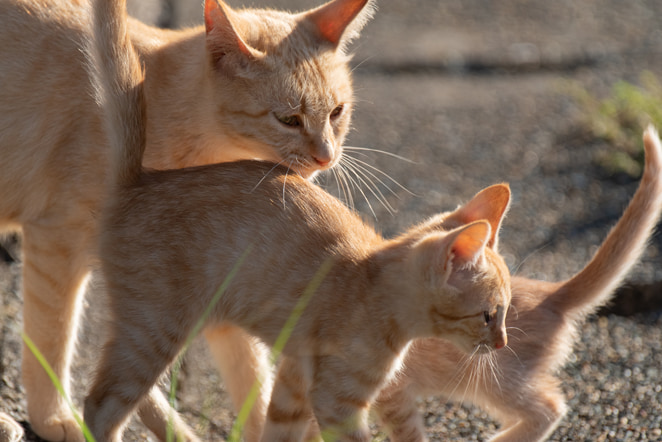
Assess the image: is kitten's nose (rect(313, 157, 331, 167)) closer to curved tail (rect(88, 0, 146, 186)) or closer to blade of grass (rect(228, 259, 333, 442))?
blade of grass (rect(228, 259, 333, 442))

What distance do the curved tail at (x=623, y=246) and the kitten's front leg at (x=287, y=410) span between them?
3.47 ft

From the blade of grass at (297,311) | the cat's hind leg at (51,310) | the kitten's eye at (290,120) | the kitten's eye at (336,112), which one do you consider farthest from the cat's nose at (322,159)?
the cat's hind leg at (51,310)

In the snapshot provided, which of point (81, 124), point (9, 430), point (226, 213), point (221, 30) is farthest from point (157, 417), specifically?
point (221, 30)

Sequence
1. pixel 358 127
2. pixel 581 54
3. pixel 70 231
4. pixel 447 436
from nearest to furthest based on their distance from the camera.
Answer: pixel 70 231 < pixel 447 436 < pixel 358 127 < pixel 581 54

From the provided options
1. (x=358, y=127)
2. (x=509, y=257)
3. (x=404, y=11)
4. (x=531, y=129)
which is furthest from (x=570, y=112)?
(x=404, y=11)

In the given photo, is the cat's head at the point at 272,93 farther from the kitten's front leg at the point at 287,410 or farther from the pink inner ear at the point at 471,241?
the kitten's front leg at the point at 287,410

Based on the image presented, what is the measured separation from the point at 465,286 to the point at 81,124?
1.45 metres

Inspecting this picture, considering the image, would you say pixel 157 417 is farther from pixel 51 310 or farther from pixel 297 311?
pixel 297 311

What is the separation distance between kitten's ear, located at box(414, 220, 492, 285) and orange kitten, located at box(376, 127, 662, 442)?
24 centimetres

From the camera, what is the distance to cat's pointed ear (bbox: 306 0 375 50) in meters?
3.06

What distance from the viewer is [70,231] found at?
9.11 feet

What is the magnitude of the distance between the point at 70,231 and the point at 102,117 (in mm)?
426

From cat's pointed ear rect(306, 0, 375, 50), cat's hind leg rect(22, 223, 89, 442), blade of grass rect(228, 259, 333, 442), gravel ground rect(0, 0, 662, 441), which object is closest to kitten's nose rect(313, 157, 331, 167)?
blade of grass rect(228, 259, 333, 442)

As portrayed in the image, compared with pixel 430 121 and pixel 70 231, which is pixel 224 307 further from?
pixel 430 121
